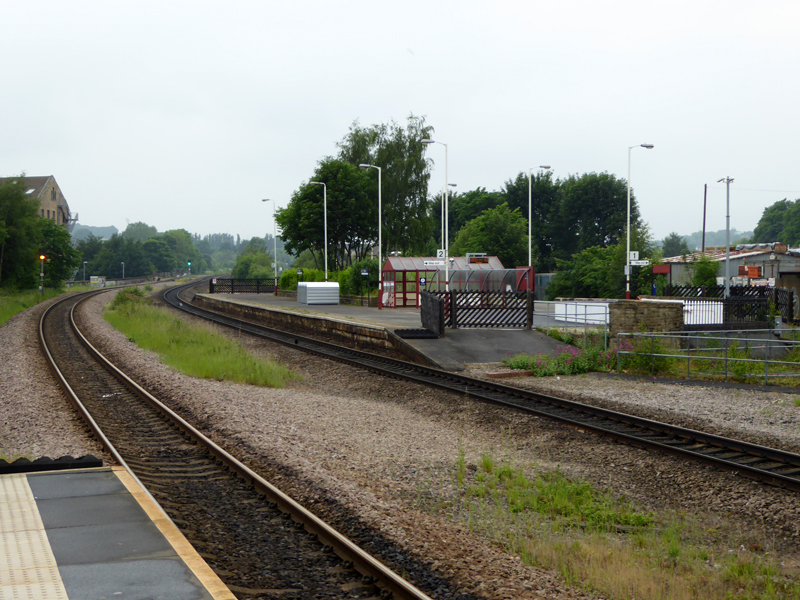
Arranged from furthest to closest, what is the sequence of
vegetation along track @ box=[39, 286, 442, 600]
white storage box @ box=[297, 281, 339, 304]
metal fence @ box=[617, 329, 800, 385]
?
white storage box @ box=[297, 281, 339, 304] < metal fence @ box=[617, 329, 800, 385] < vegetation along track @ box=[39, 286, 442, 600]

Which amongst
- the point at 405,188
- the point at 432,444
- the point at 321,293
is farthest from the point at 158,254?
the point at 432,444

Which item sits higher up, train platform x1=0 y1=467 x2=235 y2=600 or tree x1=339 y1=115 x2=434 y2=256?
tree x1=339 y1=115 x2=434 y2=256

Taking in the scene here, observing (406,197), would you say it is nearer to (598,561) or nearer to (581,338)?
(581,338)

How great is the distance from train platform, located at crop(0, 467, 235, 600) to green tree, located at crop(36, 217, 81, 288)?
65.4 m

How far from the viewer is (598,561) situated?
5.86 m

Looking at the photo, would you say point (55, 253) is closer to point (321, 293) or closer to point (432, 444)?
point (321, 293)

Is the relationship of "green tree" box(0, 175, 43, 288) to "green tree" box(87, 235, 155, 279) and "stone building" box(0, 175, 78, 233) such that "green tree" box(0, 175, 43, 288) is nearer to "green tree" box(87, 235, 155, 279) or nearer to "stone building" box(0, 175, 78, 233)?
"stone building" box(0, 175, 78, 233)

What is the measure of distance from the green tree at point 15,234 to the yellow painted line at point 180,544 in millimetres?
54329

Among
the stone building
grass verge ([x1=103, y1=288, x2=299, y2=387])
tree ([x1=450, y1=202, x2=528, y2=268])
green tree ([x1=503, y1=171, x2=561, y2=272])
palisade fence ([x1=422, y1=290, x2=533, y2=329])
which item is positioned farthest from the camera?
the stone building

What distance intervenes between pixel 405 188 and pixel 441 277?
83.3 feet

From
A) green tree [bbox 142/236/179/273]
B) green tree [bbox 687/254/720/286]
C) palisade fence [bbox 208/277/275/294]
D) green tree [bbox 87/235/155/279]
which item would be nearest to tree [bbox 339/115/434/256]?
palisade fence [bbox 208/277/275/294]

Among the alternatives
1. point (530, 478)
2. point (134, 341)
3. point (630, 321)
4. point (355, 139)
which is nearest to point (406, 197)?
point (355, 139)

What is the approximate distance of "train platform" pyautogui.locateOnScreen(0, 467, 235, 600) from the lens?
181 inches

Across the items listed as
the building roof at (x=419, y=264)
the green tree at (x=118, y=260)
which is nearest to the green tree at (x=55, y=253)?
the building roof at (x=419, y=264)
